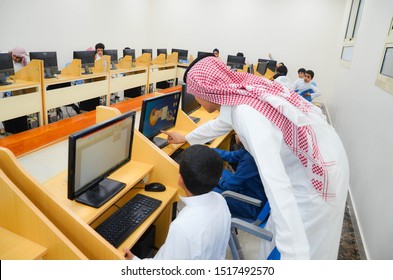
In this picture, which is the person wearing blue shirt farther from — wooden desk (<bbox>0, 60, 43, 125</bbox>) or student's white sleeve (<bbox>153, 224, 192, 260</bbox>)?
wooden desk (<bbox>0, 60, 43, 125</bbox>)

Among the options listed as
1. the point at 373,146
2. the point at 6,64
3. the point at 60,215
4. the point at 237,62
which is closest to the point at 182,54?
the point at 237,62

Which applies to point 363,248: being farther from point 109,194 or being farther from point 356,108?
point 109,194

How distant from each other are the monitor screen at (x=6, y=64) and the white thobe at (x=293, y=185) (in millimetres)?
3486

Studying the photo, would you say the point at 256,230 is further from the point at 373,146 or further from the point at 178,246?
the point at 373,146

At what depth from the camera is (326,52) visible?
824cm

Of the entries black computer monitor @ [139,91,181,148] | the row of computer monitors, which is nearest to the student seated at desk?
the row of computer monitors

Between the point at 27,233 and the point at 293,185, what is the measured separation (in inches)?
46.5

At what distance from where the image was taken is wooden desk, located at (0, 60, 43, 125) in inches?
126

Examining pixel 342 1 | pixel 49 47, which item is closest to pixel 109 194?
pixel 49 47

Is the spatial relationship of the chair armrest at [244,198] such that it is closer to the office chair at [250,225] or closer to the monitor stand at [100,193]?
the office chair at [250,225]

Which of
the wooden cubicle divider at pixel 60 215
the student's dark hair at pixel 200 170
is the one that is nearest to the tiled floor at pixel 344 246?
the student's dark hair at pixel 200 170

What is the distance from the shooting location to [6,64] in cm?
368

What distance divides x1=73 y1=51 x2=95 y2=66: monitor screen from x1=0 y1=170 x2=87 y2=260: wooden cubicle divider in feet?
14.4
